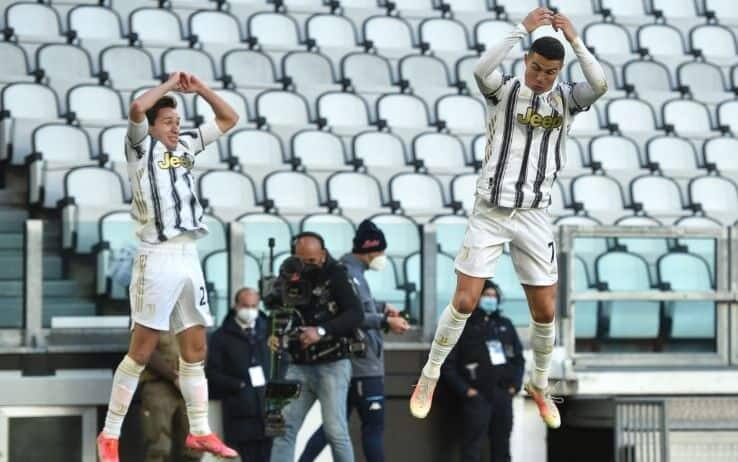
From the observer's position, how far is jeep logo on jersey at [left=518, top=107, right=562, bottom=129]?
8531mm

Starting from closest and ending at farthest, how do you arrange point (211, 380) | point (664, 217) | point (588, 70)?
point (588, 70) < point (211, 380) < point (664, 217)

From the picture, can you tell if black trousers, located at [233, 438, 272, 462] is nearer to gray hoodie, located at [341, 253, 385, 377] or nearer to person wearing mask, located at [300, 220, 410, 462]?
person wearing mask, located at [300, 220, 410, 462]

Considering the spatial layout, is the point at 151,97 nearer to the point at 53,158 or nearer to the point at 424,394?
the point at 424,394

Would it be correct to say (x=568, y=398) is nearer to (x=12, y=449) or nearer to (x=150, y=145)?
(x=12, y=449)

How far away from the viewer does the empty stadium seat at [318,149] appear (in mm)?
16281

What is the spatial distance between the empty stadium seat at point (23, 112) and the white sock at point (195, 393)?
6499 millimetres

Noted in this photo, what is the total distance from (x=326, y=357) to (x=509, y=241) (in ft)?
8.89

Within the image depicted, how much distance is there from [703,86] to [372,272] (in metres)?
7.69

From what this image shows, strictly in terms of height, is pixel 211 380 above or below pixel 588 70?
below

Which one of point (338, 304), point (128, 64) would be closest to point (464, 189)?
point (128, 64)

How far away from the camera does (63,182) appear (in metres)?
14.6

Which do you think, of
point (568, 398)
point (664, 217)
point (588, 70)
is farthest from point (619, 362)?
point (588, 70)

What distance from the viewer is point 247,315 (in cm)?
1214

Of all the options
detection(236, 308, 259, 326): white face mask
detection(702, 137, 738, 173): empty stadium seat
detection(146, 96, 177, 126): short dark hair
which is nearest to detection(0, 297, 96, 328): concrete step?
detection(236, 308, 259, 326): white face mask
